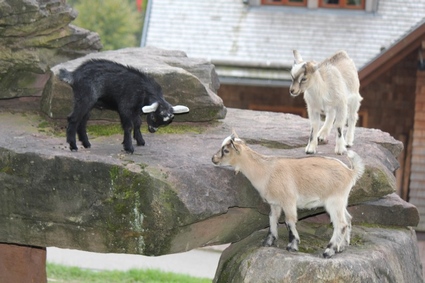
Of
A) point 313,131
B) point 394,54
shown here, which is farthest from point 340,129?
point 394,54

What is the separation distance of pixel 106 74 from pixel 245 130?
6.59 feet

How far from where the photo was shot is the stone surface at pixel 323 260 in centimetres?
795

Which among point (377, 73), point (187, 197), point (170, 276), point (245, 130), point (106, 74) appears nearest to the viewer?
point (187, 197)

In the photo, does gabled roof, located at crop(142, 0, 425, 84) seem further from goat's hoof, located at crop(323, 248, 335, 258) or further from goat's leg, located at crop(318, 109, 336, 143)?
goat's hoof, located at crop(323, 248, 335, 258)

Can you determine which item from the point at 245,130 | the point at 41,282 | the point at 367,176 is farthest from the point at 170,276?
the point at 367,176

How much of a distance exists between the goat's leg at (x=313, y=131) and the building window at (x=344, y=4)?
9167 mm

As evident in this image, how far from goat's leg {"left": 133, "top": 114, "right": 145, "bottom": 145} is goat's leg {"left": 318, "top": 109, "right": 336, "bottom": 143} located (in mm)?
1912

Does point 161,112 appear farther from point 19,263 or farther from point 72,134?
point 19,263

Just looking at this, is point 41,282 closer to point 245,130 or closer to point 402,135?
point 245,130

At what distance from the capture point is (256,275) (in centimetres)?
813

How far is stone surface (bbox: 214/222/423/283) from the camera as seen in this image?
7945mm

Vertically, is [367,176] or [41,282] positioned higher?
[367,176]

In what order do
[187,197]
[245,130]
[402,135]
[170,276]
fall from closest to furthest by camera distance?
[187,197]
[245,130]
[170,276]
[402,135]

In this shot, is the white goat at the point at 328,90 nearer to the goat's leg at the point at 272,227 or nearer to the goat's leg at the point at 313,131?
the goat's leg at the point at 313,131
